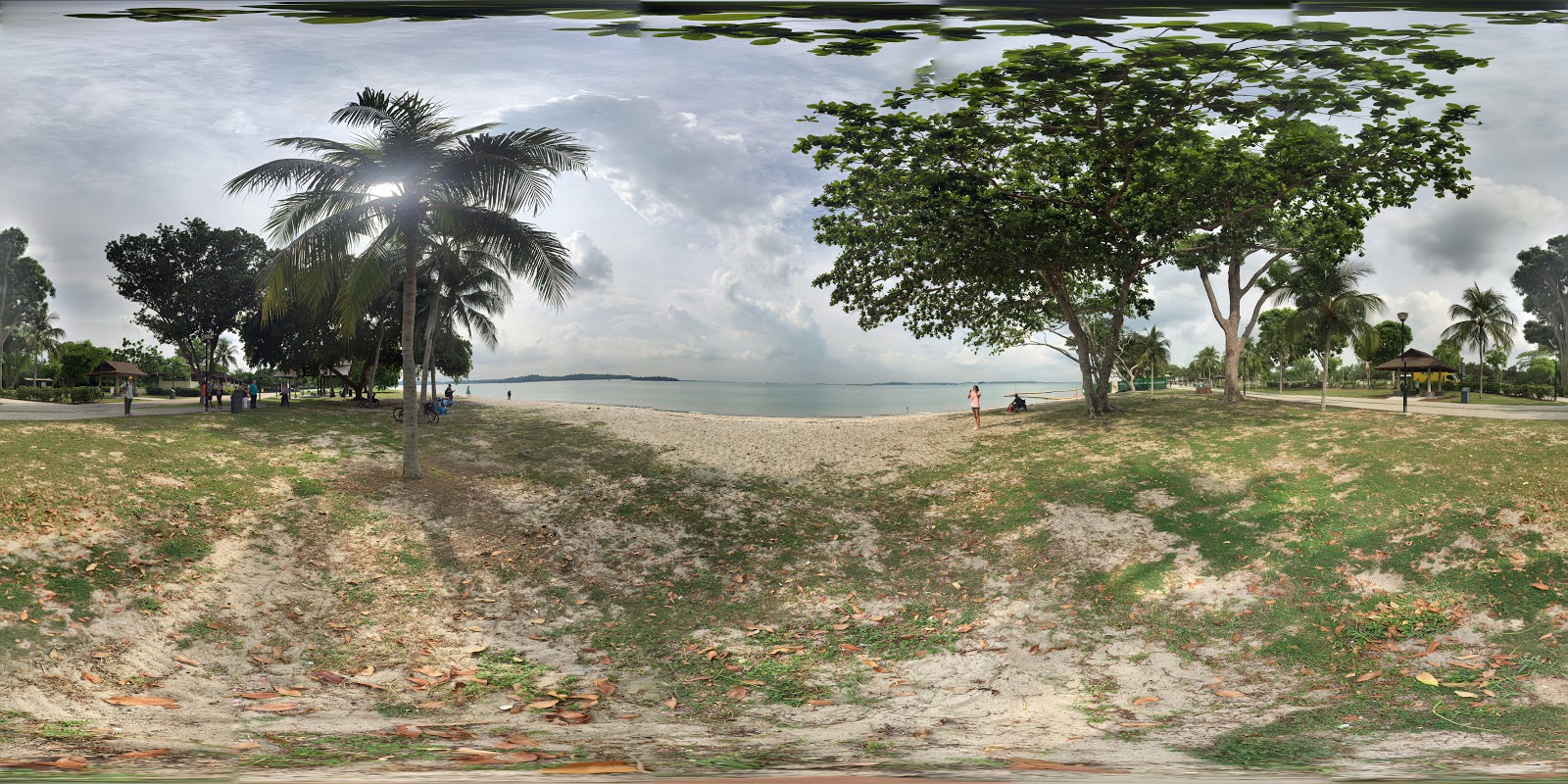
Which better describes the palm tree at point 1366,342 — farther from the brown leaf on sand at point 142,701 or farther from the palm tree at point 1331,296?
the brown leaf on sand at point 142,701

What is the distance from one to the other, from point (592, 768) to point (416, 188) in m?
11.2

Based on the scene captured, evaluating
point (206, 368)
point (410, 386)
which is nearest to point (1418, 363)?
point (410, 386)

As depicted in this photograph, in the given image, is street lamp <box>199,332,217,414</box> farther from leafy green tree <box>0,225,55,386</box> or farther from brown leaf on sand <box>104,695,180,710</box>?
brown leaf on sand <box>104,695,180,710</box>

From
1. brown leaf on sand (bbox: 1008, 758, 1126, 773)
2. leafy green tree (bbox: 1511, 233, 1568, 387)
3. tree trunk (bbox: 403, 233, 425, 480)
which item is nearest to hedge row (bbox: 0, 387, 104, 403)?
tree trunk (bbox: 403, 233, 425, 480)

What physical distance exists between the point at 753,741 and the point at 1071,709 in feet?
8.84

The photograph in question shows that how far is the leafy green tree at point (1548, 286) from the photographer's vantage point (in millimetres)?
6945

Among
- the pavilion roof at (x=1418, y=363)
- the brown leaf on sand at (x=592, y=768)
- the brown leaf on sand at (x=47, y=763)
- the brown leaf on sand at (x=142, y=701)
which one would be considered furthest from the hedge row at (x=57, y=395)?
the pavilion roof at (x=1418, y=363)

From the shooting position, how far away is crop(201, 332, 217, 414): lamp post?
720 inches

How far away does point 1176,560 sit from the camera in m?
8.95

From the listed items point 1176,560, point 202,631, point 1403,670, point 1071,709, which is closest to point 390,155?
point 202,631

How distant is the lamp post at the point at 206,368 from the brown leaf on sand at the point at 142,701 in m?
16.0

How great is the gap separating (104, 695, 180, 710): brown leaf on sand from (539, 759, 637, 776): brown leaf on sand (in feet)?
14.5

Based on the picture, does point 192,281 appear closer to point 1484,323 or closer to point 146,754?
point 146,754

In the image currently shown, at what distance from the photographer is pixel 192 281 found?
16969 millimetres
